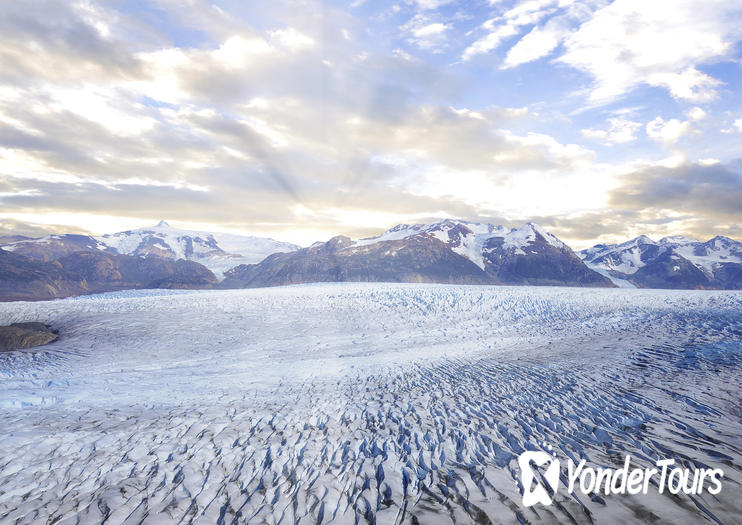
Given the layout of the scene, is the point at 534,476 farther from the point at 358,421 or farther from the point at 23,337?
the point at 23,337

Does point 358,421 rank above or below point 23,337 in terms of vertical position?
above

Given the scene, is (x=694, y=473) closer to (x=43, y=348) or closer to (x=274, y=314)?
(x=274, y=314)

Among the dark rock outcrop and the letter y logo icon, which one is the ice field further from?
the dark rock outcrop

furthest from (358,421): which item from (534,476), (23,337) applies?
(23,337)

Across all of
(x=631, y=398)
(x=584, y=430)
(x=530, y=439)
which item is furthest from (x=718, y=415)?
(x=530, y=439)

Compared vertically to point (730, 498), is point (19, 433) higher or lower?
lower

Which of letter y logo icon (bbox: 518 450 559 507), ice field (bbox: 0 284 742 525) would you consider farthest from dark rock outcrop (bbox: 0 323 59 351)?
letter y logo icon (bbox: 518 450 559 507)
